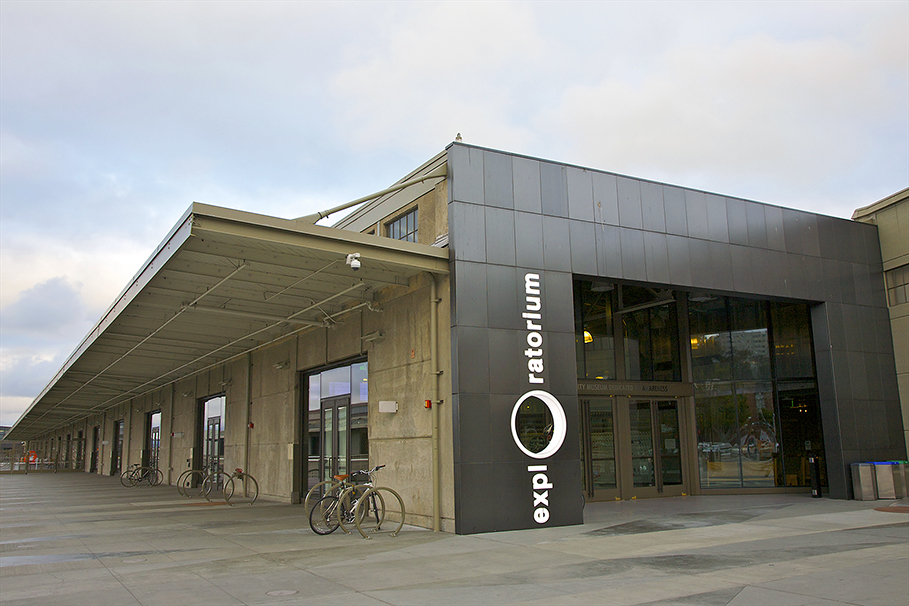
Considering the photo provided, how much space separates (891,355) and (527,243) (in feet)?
32.2

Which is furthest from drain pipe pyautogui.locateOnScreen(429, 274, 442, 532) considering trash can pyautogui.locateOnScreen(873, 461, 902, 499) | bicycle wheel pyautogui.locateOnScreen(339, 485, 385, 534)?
trash can pyautogui.locateOnScreen(873, 461, 902, 499)

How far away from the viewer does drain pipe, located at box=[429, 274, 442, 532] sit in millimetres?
10742

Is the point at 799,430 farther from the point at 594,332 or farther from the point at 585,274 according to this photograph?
the point at 585,274

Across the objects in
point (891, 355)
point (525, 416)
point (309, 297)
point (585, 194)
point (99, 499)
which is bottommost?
point (99, 499)

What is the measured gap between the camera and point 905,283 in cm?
1565

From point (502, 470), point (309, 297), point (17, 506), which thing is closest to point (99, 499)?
point (17, 506)

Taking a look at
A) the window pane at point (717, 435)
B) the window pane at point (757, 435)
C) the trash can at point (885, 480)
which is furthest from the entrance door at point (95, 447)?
the trash can at point (885, 480)

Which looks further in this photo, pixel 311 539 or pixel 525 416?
pixel 525 416

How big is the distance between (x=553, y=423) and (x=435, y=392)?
6.45 ft

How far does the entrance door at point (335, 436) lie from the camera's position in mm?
15492

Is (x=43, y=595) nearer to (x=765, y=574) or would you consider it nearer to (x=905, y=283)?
(x=765, y=574)

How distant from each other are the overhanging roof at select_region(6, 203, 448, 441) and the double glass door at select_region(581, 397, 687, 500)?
5.99m

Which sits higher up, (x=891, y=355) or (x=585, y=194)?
(x=585, y=194)

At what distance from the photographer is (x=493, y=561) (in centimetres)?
815
